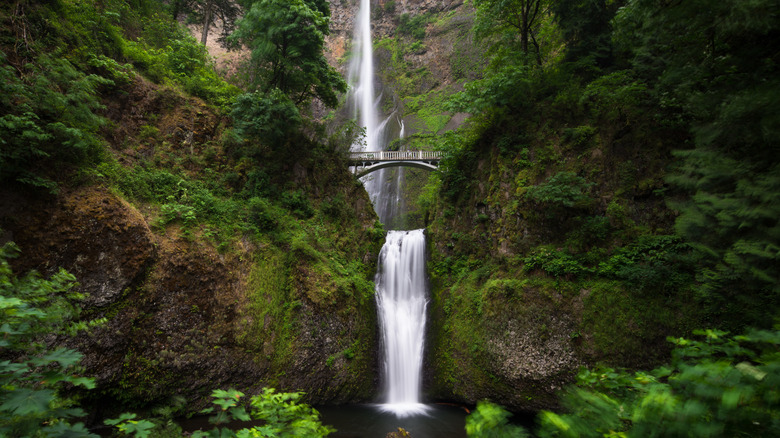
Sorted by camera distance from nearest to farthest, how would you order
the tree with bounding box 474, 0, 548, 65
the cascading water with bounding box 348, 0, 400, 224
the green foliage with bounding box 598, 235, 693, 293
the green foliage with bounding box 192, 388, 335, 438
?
the green foliage with bounding box 192, 388, 335, 438 → the green foliage with bounding box 598, 235, 693, 293 → the tree with bounding box 474, 0, 548, 65 → the cascading water with bounding box 348, 0, 400, 224

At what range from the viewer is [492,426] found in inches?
67.5

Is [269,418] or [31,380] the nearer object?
[31,380]

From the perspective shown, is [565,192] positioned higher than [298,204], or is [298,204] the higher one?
[565,192]

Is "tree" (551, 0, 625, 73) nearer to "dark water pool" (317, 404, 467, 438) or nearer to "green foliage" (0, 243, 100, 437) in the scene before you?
"dark water pool" (317, 404, 467, 438)

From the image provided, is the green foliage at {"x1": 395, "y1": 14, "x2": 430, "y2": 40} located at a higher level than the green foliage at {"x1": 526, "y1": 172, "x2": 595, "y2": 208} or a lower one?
higher

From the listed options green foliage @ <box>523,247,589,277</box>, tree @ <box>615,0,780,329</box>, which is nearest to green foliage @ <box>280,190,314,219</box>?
green foliage @ <box>523,247,589,277</box>

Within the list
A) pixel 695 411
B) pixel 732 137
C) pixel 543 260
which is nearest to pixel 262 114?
pixel 543 260

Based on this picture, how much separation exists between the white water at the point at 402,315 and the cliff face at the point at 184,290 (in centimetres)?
80

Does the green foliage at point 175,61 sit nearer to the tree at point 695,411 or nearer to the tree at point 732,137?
the tree at point 732,137

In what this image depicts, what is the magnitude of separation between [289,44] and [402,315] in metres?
11.4

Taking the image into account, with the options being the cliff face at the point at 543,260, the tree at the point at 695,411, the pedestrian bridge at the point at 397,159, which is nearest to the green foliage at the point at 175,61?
the pedestrian bridge at the point at 397,159

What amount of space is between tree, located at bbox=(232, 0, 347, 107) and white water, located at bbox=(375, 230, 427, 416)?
765 cm

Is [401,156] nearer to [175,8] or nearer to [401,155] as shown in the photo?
[401,155]

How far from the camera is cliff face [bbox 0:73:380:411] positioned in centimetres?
607
